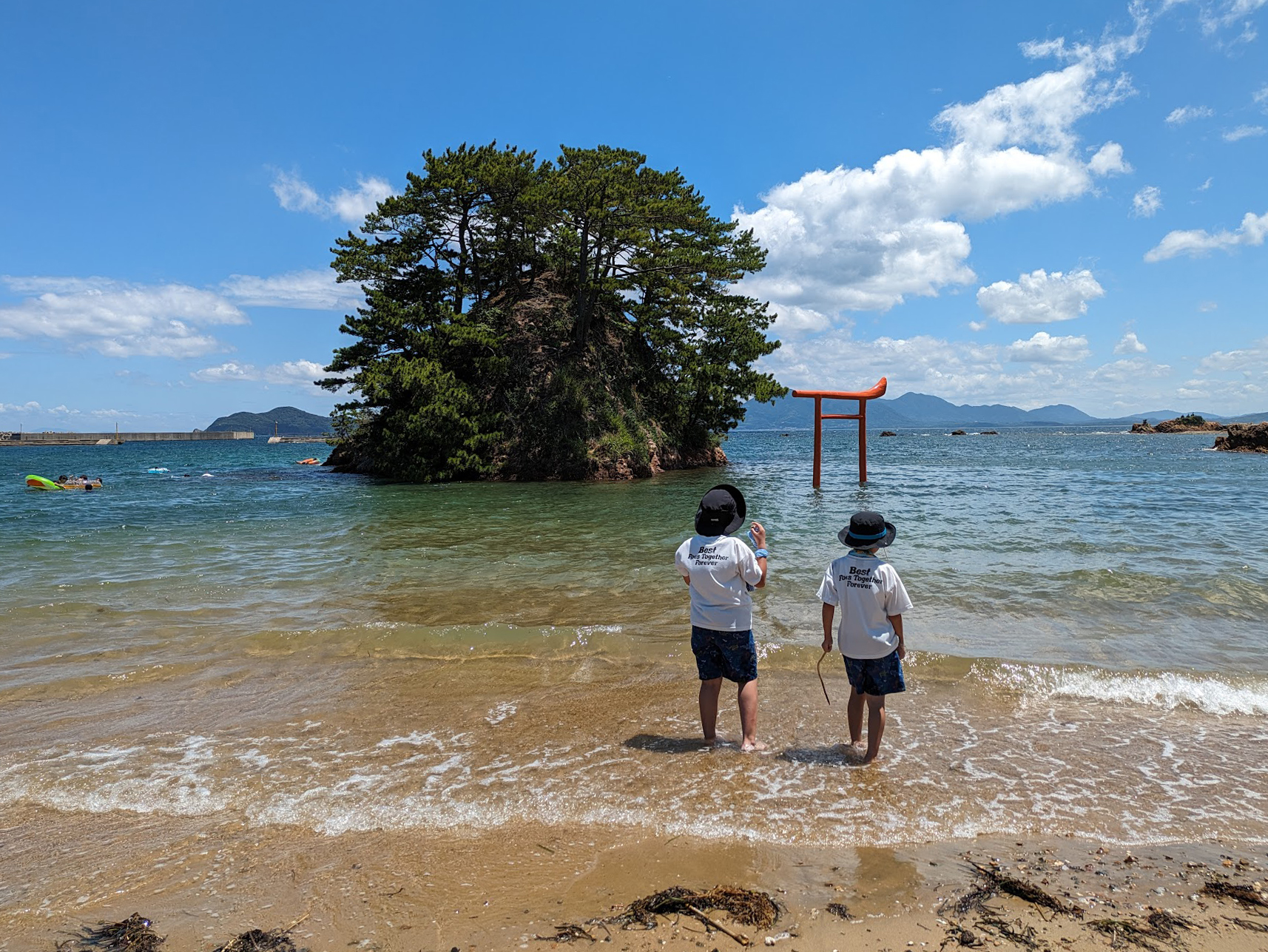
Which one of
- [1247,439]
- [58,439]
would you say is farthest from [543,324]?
[58,439]

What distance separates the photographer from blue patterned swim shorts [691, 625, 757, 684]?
501 centimetres

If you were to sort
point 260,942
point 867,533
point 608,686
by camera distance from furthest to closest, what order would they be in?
1. point 608,686
2. point 867,533
3. point 260,942

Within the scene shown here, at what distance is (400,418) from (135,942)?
2761 centimetres

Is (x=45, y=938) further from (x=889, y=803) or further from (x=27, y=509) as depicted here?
(x=27, y=509)

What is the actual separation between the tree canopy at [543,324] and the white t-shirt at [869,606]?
24.8 m

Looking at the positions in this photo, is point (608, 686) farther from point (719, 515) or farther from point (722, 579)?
point (719, 515)

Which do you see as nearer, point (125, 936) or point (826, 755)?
point (125, 936)

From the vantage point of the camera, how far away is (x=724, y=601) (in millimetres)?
4992

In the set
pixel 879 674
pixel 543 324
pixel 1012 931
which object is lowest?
pixel 1012 931

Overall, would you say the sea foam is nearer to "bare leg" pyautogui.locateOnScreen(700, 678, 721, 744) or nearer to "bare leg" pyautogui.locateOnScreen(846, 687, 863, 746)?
"bare leg" pyautogui.locateOnScreen(846, 687, 863, 746)

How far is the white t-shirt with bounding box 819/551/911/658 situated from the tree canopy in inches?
976

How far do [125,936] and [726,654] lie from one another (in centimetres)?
360

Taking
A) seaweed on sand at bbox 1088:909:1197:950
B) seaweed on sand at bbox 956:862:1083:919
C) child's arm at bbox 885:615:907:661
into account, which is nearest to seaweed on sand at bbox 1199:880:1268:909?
seaweed on sand at bbox 1088:909:1197:950

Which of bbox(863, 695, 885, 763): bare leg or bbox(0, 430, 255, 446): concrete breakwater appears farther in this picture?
bbox(0, 430, 255, 446): concrete breakwater
